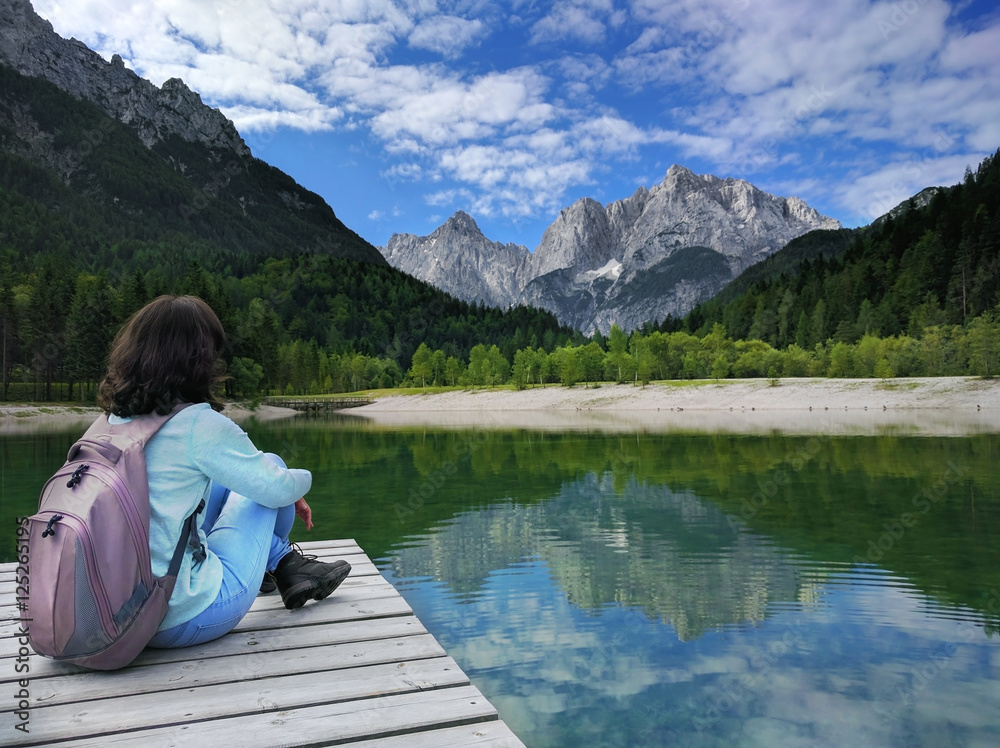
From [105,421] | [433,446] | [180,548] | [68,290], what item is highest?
[68,290]

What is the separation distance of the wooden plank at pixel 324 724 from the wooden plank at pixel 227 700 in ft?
0.19

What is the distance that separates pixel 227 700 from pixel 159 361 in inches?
69.2

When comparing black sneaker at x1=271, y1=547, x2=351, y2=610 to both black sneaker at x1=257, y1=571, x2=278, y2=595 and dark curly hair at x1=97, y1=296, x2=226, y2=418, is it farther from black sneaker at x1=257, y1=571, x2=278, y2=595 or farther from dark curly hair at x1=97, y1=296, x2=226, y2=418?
dark curly hair at x1=97, y1=296, x2=226, y2=418

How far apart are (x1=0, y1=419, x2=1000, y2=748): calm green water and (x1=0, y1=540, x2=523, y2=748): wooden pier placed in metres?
1.95

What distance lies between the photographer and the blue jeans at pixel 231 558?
3510 mm

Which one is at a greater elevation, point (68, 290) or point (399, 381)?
point (68, 290)

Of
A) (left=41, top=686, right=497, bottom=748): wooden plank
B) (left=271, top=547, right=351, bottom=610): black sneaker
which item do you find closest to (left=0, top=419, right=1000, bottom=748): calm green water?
(left=271, top=547, right=351, bottom=610): black sneaker

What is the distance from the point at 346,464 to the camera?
22.3 meters

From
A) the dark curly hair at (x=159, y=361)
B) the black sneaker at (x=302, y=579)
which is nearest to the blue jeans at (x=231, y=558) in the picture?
the black sneaker at (x=302, y=579)

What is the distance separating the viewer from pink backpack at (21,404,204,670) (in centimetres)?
280

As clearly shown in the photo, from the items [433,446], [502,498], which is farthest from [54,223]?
[502,498]

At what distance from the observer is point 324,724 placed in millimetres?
2705

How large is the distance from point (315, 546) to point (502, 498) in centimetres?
816

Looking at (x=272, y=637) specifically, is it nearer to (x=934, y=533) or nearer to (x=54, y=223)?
(x=934, y=533)
